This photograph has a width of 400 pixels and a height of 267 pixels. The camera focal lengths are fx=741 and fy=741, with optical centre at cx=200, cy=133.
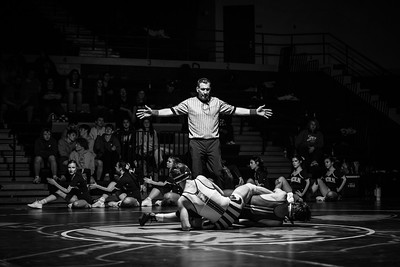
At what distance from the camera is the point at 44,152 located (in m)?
15.4

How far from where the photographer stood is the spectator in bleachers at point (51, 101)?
680 inches

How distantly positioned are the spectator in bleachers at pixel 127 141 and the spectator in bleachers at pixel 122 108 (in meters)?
1.01

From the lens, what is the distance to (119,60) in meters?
21.3

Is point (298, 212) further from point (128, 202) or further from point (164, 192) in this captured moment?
point (164, 192)

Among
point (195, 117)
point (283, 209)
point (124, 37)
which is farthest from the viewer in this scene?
point (124, 37)

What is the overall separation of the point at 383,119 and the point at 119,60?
24.9 ft

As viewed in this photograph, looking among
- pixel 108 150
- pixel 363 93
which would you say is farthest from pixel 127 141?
pixel 363 93

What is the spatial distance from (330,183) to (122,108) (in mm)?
5289

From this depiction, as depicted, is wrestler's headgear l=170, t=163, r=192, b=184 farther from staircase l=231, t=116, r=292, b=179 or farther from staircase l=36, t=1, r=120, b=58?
staircase l=36, t=1, r=120, b=58

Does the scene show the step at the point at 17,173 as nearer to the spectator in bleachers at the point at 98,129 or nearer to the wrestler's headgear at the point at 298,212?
the spectator in bleachers at the point at 98,129

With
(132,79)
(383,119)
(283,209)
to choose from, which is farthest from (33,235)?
(383,119)

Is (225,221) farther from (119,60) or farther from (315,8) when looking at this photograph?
(315,8)

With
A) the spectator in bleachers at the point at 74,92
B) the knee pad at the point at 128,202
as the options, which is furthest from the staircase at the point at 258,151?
the spectator in bleachers at the point at 74,92

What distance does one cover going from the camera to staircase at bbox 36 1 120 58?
21.5 meters
